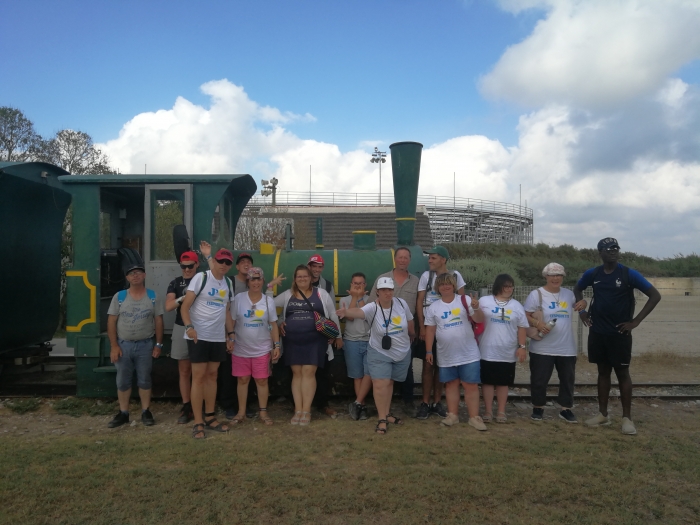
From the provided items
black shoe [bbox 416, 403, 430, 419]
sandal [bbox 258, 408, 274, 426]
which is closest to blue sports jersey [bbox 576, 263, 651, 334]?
black shoe [bbox 416, 403, 430, 419]

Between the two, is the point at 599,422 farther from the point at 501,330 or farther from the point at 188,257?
the point at 188,257

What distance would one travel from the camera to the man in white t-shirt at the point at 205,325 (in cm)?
497

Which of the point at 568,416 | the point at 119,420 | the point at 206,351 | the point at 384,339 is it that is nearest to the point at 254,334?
the point at 206,351

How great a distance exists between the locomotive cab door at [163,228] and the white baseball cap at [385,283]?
214cm

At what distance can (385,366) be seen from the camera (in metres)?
5.27

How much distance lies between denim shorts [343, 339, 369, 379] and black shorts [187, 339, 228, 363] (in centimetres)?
125

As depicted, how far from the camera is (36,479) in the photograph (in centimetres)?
393

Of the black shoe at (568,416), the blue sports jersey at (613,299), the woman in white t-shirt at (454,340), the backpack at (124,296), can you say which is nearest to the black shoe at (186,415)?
the backpack at (124,296)

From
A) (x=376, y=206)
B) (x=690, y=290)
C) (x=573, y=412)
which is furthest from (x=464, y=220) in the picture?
(x=573, y=412)

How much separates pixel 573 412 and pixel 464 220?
2751cm

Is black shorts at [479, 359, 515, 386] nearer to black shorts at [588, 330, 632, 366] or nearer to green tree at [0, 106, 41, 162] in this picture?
black shorts at [588, 330, 632, 366]

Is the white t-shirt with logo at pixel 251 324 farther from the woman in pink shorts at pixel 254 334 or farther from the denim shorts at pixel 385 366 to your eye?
the denim shorts at pixel 385 366

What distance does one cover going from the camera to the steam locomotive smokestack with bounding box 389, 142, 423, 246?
20.7 ft

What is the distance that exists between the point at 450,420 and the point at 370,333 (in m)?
1.18
